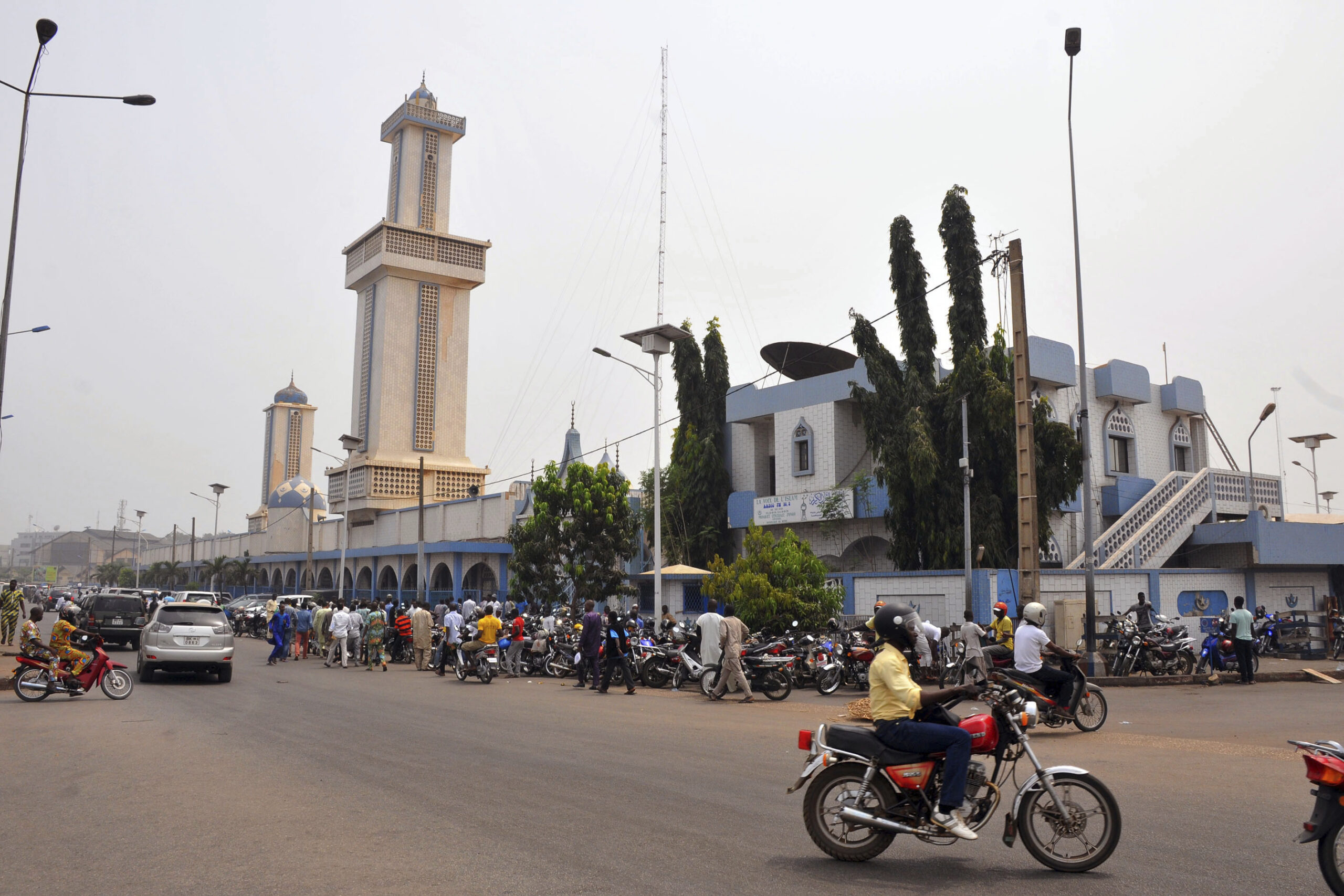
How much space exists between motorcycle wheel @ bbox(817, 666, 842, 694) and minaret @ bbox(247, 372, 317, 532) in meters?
106

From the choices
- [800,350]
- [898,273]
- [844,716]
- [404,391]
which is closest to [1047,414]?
[898,273]

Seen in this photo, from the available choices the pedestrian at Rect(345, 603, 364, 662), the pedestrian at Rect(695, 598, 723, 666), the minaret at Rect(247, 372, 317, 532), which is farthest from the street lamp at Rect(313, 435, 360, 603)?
the minaret at Rect(247, 372, 317, 532)

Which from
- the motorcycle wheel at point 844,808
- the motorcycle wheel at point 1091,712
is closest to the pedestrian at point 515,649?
the motorcycle wheel at point 1091,712

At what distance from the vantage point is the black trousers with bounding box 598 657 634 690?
1891 cm

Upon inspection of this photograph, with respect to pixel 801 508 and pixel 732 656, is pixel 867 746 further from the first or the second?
pixel 801 508

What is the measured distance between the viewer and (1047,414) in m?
28.0

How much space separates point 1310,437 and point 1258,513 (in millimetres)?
16113

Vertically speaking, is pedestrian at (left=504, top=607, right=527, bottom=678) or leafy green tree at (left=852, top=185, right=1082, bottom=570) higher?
leafy green tree at (left=852, top=185, right=1082, bottom=570)

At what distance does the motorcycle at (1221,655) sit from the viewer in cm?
2020

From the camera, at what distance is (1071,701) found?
12328 millimetres

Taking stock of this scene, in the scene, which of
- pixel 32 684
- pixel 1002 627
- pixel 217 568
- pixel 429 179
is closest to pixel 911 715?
pixel 1002 627

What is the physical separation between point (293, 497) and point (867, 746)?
86121mm

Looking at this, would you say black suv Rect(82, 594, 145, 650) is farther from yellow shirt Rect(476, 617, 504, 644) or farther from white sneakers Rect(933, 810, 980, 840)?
white sneakers Rect(933, 810, 980, 840)

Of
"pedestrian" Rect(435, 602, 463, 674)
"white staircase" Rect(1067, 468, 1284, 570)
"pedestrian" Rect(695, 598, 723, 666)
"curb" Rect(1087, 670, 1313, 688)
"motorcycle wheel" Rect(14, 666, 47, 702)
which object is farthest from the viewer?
"white staircase" Rect(1067, 468, 1284, 570)
